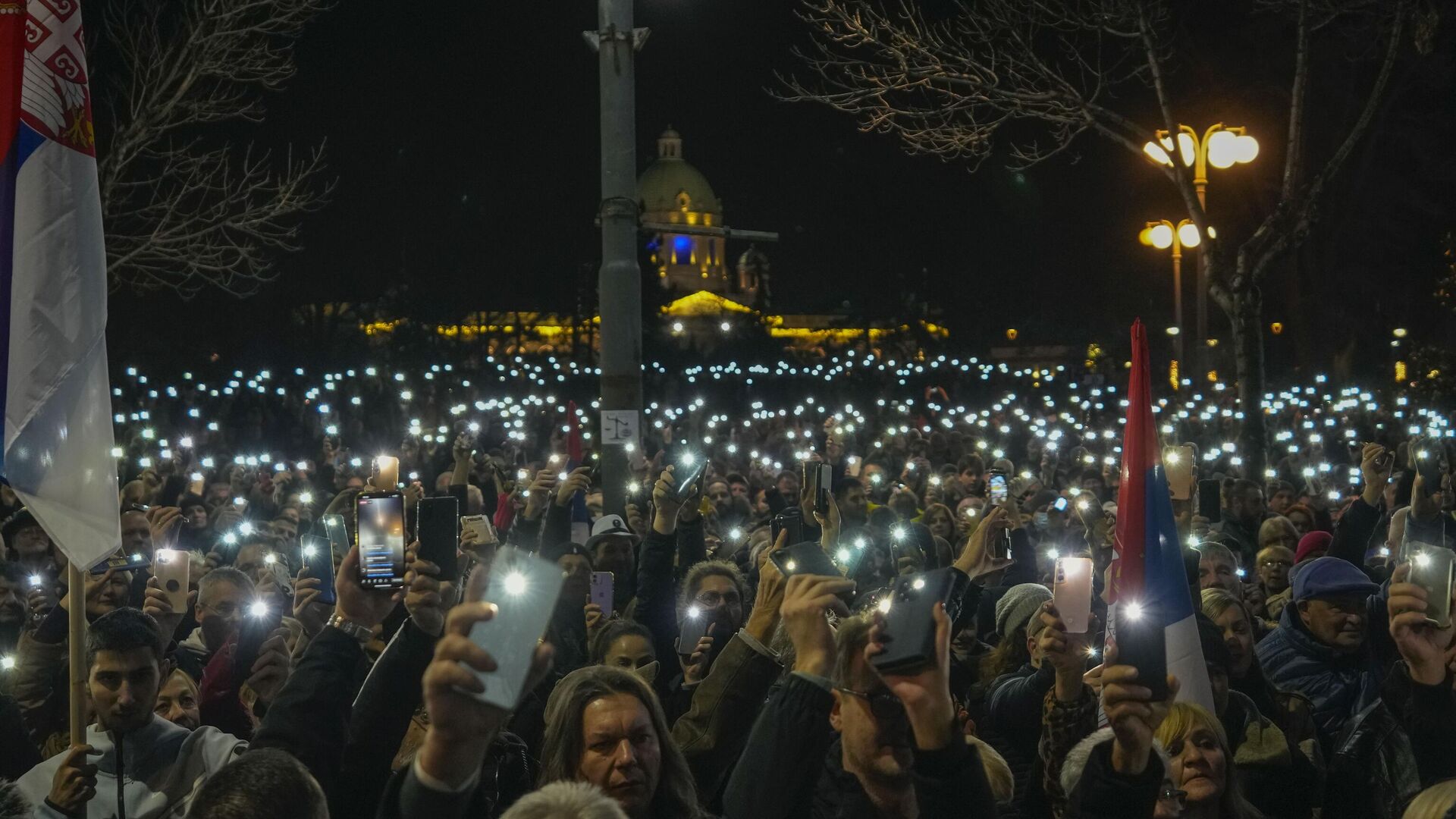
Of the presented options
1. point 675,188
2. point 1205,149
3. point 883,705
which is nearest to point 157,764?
point 883,705

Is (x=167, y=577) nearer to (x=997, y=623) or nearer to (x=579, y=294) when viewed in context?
(x=997, y=623)

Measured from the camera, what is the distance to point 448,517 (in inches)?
145

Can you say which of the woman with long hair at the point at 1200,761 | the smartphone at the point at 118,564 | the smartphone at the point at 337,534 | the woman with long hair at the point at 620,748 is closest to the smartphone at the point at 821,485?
the smartphone at the point at 337,534

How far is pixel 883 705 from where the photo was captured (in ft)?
12.5

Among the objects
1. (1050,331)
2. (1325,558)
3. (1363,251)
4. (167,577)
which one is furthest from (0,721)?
(1050,331)

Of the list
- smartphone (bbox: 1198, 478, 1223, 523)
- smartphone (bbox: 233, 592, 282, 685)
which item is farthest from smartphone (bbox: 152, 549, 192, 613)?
smartphone (bbox: 1198, 478, 1223, 523)

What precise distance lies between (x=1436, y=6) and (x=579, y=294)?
32628mm

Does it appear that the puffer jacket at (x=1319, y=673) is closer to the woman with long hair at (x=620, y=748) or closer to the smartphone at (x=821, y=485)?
the smartphone at (x=821, y=485)

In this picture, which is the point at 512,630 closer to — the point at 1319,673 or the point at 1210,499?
the point at 1319,673

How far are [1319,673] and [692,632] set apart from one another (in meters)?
2.64

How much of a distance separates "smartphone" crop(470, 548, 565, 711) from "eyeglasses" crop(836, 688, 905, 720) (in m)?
1.15

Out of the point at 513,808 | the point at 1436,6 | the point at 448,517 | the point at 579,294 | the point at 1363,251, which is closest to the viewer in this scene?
the point at 513,808

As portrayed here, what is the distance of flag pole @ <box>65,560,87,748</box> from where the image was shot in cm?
430

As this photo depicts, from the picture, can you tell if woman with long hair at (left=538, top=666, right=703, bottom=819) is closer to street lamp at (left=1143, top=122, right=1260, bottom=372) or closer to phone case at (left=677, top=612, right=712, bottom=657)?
phone case at (left=677, top=612, right=712, bottom=657)
